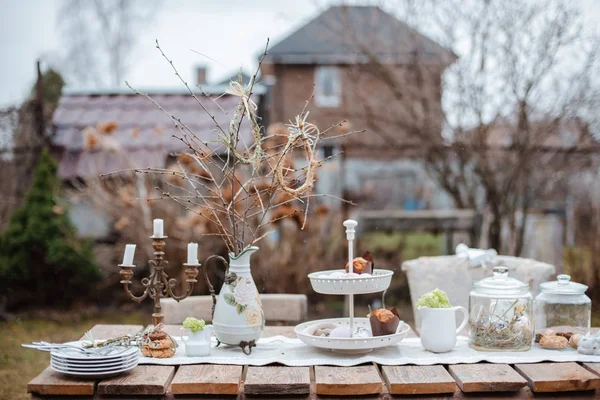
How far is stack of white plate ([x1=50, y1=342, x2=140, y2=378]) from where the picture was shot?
1908 mm

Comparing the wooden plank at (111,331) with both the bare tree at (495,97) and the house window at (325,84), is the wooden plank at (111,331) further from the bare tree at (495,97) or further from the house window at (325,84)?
the house window at (325,84)

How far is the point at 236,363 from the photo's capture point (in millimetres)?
2078

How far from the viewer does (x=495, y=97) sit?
570 cm

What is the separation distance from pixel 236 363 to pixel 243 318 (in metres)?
0.15

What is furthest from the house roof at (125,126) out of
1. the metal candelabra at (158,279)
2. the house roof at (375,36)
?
the metal candelabra at (158,279)

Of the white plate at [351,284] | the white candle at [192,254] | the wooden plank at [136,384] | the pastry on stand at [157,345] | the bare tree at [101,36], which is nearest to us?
the wooden plank at [136,384]

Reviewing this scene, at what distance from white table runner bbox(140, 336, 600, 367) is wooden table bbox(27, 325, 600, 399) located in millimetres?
92

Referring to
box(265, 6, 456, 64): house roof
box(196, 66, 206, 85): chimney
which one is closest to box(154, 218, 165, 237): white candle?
box(265, 6, 456, 64): house roof

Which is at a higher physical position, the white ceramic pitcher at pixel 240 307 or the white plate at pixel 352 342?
the white ceramic pitcher at pixel 240 307

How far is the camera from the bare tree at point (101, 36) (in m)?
12.6

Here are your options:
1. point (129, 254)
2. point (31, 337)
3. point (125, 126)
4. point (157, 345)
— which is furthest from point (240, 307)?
point (125, 126)

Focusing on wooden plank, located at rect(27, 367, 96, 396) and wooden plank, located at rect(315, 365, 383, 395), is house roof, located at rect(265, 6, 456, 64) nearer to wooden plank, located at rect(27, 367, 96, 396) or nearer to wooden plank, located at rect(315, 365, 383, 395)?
wooden plank, located at rect(315, 365, 383, 395)

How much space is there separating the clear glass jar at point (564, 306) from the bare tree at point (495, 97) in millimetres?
3358

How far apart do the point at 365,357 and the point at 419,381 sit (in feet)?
0.88
